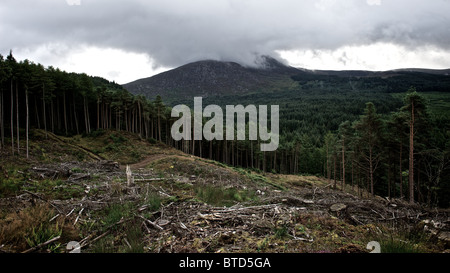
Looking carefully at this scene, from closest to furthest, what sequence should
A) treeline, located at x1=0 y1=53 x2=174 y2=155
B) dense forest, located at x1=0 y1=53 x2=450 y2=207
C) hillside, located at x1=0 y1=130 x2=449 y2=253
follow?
hillside, located at x1=0 y1=130 x2=449 y2=253
dense forest, located at x1=0 y1=53 x2=450 y2=207
treeline, located at x1=0 y1=53 x2=174 y2=155

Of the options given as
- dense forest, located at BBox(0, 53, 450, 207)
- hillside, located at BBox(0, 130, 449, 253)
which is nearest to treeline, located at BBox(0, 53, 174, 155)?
dense forest, located at BBox(0, 53, 450, 207)

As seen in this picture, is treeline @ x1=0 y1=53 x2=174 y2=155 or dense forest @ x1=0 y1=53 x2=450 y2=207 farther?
treeline @ x1=0 y1=53 x2=174 y2=155

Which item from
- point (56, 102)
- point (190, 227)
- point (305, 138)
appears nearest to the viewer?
point (190, 227)

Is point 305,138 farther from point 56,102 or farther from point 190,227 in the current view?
point 190,227

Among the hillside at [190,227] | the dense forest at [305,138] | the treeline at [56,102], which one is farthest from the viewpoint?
the treeline at [56,102]

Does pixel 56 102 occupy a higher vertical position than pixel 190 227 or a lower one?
higher

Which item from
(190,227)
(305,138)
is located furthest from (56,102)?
(305,138)

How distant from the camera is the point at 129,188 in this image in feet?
32.9

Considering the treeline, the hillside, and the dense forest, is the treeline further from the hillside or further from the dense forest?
the hillside

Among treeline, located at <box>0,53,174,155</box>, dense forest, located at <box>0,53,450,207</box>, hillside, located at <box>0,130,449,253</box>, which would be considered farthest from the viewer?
treeline, located at <box>0,53,174,155</box>

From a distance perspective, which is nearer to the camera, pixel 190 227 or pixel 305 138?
pixel 190 227

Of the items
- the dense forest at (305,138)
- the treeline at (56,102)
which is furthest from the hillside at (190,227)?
the treeline at (56,102)

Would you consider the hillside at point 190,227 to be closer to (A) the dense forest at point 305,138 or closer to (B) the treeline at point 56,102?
(A) the dense forest at point 305,138
